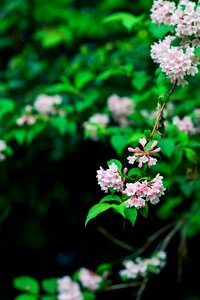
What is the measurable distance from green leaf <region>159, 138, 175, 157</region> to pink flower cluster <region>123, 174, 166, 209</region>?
77cm

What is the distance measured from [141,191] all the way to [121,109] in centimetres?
159

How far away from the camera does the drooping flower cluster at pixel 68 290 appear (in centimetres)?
264

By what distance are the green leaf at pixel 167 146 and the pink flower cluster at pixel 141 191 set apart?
77 cm

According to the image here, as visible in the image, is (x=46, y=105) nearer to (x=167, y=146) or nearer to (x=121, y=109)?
(x=121, y=109)

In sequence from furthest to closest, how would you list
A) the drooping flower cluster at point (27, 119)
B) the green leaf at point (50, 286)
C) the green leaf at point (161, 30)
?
the drooping flower cluster at point (27, 119), the green leaf at point (50, 286), the green leaf at point (161, 30)

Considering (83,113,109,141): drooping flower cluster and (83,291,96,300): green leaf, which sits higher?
(83,113,109,141): drooping flower cluster

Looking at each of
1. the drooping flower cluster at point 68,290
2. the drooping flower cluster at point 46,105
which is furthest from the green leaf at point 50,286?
the drooping flower cluster at point 46,105

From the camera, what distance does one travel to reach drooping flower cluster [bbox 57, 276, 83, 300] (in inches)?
104

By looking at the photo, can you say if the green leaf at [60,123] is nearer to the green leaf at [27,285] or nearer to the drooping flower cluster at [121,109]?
the drooping flower cluster at [121,109]

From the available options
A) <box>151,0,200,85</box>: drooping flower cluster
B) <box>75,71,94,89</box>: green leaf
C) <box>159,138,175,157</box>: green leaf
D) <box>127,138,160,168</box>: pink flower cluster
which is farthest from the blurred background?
<box>127,138,160,168</box>: pink flower cluster

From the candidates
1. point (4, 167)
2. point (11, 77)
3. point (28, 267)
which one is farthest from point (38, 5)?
point (28, 267)

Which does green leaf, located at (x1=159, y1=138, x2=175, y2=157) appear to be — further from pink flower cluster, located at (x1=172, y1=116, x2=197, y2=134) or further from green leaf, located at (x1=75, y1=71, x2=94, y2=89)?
green leaf, located at (x1=75, y1=71, x2=94, y2=89)

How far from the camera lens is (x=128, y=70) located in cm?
279

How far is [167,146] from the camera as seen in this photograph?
224 centimetres
